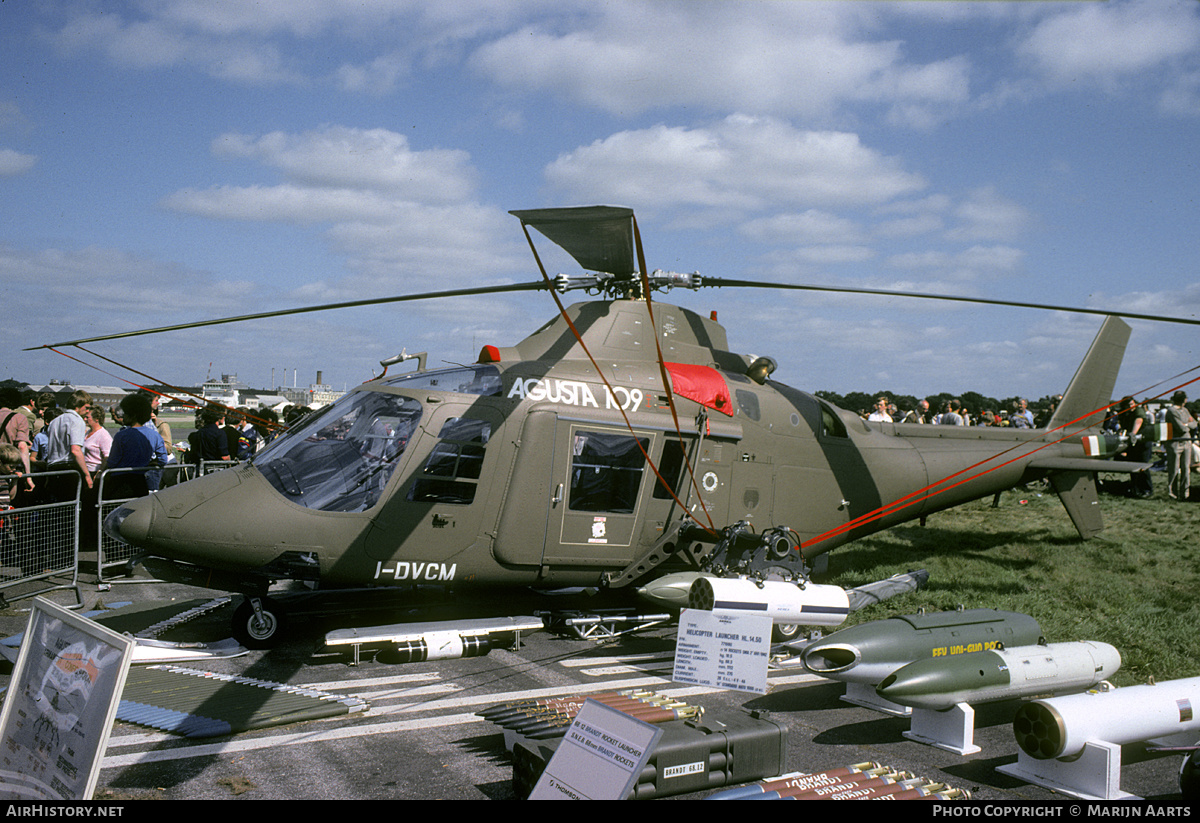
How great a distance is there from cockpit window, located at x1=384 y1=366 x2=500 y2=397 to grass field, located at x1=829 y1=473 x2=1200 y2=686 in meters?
5.17

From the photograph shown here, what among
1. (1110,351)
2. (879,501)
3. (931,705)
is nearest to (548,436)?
(931,705)

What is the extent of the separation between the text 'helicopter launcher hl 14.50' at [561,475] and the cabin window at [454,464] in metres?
0.02

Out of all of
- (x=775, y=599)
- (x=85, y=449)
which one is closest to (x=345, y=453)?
(x=775, y=599)

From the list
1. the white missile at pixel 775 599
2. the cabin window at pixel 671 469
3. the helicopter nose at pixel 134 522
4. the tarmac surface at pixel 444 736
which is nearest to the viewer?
the tarmac surface at pixel 444 736

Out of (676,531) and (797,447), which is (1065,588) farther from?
(676,531)

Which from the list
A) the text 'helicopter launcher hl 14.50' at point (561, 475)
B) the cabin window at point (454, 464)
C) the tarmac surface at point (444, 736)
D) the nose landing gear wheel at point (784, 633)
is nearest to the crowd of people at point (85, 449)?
the tarmac surface at point (444, 736)

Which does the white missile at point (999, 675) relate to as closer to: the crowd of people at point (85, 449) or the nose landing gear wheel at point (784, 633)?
the nose landing gear wheel at point (784, 633)

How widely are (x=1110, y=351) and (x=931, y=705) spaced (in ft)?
31.2

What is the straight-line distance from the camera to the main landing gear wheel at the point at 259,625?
7723 millimetres

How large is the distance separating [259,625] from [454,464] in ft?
7.97

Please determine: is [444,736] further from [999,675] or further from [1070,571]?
[1070,571]

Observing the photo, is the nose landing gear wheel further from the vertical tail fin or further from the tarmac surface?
the vertical tail fin

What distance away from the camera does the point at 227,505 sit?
7445mm

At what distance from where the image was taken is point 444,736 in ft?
19.0
